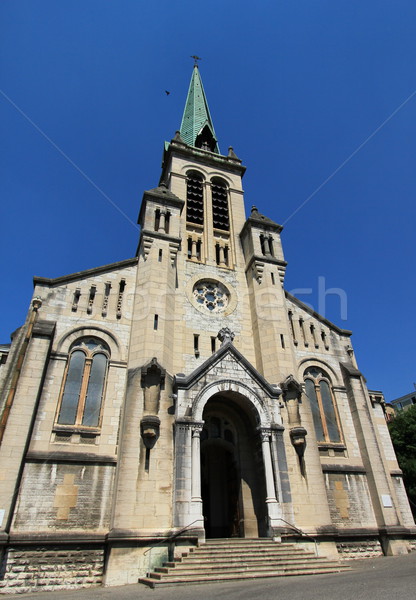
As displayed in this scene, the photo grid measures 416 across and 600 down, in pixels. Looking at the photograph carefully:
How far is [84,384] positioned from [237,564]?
9918 millimetres

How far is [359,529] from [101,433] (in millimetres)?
13038

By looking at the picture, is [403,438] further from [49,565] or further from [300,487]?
[49,565]

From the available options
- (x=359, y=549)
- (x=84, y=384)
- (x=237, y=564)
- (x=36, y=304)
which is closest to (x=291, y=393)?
(x=359, y=549)

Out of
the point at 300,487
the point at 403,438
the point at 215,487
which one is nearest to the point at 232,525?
the point at 215,487

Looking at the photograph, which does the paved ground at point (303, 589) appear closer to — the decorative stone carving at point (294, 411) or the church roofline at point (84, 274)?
the decorative stone carving at point (294, 411)

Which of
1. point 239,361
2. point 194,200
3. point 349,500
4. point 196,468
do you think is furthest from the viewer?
point 194,200

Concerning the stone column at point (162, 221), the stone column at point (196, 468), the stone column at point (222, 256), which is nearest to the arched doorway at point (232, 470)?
the stone column at point (196, 468)

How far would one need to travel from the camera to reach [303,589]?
29.9 ft

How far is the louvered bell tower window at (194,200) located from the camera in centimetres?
2709

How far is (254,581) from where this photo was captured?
36.4ft

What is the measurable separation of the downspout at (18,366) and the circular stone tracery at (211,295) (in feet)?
29.4

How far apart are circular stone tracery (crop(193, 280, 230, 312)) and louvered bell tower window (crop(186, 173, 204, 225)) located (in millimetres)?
5735

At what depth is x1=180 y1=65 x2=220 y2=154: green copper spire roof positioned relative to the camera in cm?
3738

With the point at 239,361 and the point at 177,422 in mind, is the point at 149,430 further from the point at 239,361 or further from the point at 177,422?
the point at 239,361
